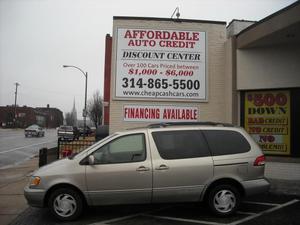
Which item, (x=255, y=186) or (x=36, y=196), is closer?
(x=36, y=196)

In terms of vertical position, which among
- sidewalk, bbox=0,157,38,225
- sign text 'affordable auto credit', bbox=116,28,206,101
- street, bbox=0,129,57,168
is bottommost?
sidewalk, bbox=0,157,38,225

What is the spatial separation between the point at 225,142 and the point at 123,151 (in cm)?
196

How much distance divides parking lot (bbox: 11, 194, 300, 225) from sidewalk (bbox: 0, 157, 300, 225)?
645mm

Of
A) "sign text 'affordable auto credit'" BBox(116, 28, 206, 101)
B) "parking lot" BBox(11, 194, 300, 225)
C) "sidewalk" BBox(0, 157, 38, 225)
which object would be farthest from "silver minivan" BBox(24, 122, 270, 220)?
"sign text 'affordable auto credit'" BBox(116, 28, 206, 101)

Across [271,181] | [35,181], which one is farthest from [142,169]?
[271,181]

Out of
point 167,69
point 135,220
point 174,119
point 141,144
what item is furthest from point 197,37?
point 135,220

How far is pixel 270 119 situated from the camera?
1102cm

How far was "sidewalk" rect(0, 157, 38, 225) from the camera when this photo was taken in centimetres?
716

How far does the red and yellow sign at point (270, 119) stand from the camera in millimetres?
10789

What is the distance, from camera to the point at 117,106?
1173 cm

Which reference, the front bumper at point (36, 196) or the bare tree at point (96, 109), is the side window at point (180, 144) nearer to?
the front bumper at point (36, 196)

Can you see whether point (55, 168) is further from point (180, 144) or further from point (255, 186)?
point (255, 186)

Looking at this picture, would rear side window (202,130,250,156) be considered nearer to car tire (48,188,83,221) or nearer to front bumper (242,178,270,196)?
front bumper (242,178,270,196)

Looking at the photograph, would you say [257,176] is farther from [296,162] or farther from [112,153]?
[296,162]
